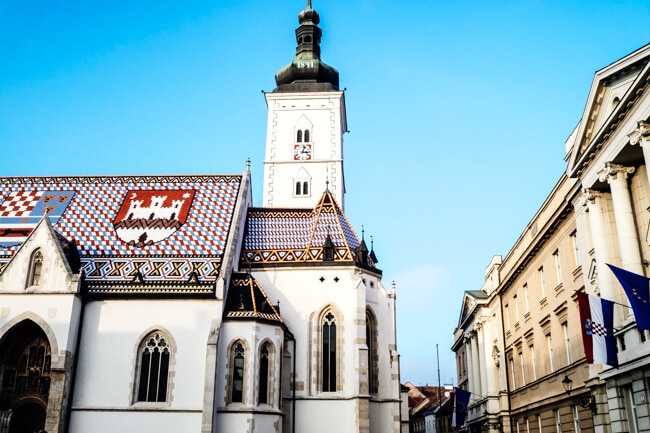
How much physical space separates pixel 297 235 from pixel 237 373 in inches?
362

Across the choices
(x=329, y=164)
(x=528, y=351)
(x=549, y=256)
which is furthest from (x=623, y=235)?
(x=329, y=164)

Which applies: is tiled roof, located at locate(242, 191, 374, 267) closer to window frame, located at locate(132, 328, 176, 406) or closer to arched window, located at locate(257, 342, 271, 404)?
arched window, located at locate(257, 342, 271, 404)

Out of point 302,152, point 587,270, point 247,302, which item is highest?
point 302,152

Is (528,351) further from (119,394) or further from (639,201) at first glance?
(119,394)

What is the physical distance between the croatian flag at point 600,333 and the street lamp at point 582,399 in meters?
2.67

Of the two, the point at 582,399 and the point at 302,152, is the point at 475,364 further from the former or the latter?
the point at 582,399

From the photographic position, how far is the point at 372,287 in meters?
33.6

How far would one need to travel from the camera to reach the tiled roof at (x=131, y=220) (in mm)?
31219

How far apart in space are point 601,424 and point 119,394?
64.8 ft

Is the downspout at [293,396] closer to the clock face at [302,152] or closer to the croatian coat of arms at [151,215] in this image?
the croatian coat of arms at [151,215]

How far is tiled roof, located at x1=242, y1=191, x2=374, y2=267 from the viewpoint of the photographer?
33406 millimetres

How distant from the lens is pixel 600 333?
57.9 ft

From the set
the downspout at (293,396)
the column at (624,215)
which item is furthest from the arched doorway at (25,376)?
the column at (624,215)

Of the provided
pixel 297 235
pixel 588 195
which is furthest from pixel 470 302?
pixel 588 195
